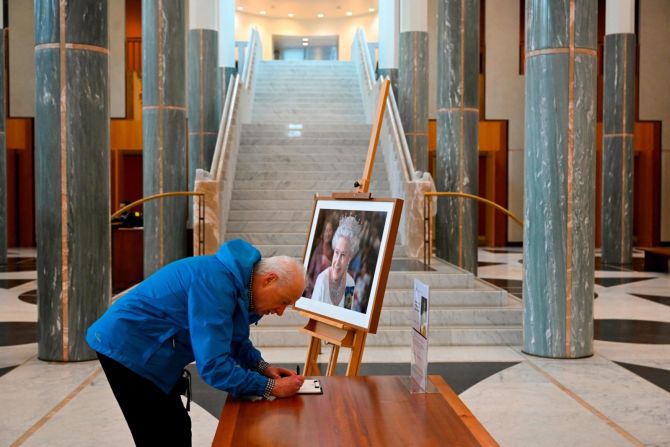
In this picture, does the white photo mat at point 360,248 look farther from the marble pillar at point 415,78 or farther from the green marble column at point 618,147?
the green marble column at point 618,147

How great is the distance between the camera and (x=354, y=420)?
2.69m

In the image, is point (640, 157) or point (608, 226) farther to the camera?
point (640, 157)

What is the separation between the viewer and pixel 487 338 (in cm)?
747

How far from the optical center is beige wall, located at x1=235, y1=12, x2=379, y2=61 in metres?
30.1

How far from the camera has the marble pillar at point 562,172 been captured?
22.3 ft

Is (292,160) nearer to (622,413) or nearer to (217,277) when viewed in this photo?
(622,413)

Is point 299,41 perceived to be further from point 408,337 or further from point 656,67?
point 408,337

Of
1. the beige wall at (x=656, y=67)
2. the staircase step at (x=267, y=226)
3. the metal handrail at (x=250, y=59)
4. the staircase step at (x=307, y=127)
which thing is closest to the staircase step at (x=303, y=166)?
the staircase step at (x=307, y=127)

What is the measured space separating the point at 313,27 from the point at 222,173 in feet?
68.6

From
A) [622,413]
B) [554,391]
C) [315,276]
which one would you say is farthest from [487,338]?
[315,276]

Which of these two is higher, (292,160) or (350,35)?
(350,35)

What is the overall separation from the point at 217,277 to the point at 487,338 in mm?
5109

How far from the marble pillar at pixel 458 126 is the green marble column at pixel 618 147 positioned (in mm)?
4579

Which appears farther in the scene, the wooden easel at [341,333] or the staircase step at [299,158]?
the staircase step at [299,158]
